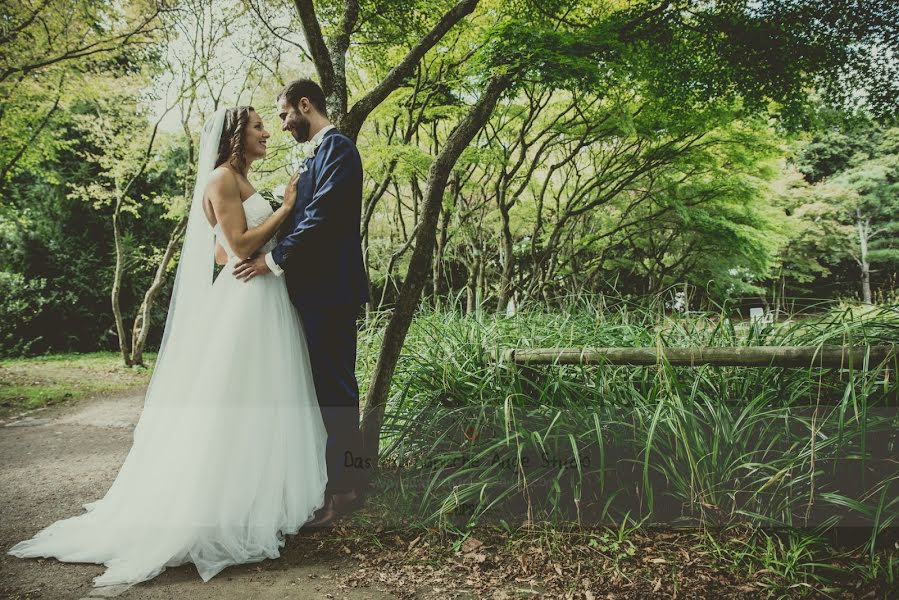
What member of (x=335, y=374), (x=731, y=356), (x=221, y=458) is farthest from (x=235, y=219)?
(x=731, y=356)

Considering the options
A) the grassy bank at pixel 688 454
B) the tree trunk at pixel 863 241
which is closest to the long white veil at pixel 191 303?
the grassy bank at pixel 688 454

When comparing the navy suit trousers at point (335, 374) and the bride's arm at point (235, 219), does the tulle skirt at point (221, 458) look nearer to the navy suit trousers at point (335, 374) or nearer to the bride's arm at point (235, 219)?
the navy suit trousers at point (335, 374)

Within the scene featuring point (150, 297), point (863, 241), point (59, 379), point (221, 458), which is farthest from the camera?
point (863, 241)

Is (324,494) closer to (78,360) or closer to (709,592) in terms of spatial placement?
(709,592)

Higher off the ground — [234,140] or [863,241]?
[863,241]

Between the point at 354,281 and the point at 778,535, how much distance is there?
96.5 inches

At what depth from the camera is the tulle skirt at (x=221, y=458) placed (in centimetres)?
241

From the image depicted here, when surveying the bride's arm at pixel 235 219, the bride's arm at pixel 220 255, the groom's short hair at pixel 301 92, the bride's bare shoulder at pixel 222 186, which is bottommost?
the bride's arm at pixel 220 255

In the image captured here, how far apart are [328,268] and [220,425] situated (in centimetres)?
100

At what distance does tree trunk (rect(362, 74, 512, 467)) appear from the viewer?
315cm

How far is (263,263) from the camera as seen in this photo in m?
2.76

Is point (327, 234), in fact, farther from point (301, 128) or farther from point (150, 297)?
point (150, 297)

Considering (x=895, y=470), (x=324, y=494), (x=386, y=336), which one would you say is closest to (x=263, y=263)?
(x=386, y=336)

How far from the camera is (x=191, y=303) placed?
9.69ft
